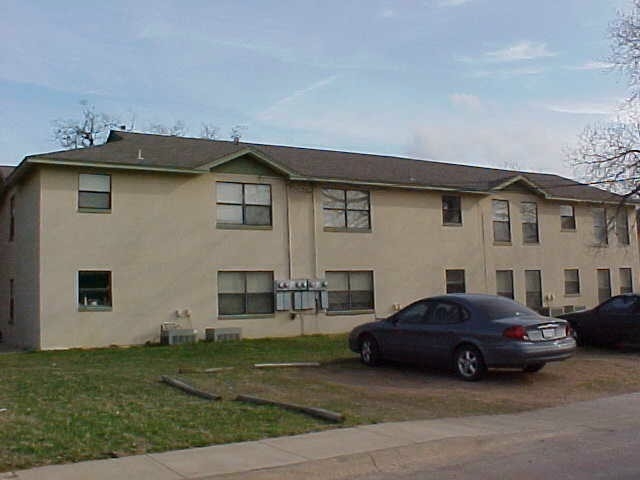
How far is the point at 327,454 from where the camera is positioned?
25.9 feet

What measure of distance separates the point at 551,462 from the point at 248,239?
16.5m

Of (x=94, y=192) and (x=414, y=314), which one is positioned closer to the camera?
(x=414, y=314)

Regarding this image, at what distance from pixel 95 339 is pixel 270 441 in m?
13.5

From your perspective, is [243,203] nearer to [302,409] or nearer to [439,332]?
[439,332]

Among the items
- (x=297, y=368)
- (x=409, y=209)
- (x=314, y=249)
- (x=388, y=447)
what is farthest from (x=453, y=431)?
(x=409, y=209)

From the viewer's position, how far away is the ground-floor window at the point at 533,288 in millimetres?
29625

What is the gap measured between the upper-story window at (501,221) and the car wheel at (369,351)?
48.3 feet

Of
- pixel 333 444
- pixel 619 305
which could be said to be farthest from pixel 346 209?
pixel 333 444

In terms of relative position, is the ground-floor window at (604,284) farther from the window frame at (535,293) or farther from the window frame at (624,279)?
the window frame at (535,293)

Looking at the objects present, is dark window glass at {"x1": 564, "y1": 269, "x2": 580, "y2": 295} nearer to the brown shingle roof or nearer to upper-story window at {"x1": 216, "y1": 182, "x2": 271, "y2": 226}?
the brown shingle roof

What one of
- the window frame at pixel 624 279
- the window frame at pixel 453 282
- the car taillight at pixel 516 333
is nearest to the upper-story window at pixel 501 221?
the window frame at pixel 453 282

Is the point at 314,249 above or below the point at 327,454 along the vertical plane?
above

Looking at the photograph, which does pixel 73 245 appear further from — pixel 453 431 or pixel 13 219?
pixel 453 431

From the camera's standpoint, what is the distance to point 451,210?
28.0 m
